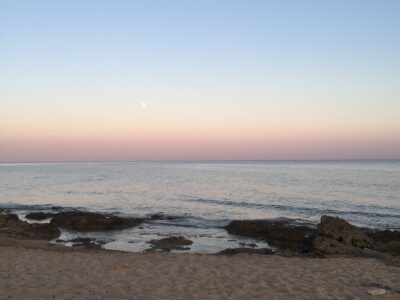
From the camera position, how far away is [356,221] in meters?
27.3

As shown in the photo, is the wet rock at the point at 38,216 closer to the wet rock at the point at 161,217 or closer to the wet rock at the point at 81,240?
the wet rock at the point at 161,217

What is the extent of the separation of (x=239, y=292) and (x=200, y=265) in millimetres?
3254

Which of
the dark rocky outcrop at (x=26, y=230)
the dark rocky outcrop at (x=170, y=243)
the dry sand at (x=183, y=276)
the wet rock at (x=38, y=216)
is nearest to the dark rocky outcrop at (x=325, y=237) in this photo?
the dry sand at (x=183, y=276)

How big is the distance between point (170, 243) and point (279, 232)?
6.43 metres

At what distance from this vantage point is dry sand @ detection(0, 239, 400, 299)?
9539mm

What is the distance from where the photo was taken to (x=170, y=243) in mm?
18719

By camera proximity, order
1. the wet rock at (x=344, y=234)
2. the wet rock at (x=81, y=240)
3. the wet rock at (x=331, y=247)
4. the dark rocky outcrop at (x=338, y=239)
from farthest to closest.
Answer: the wet rock at (x=81, y=240) < the wet rock at (x=344, y=234) < the dark rocky outcrop at (x=338, y=239) < the wet rock at (x=331, y=247)

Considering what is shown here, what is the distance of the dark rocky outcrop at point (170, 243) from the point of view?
18.0 metres

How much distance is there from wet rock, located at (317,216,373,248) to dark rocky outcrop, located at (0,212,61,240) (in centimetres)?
1376

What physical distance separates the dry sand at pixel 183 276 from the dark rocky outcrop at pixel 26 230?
5369 millimetres

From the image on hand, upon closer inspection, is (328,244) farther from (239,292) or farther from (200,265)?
(239,292)

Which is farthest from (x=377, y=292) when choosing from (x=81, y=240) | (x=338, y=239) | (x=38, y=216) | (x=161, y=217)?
(x=38, y=216)

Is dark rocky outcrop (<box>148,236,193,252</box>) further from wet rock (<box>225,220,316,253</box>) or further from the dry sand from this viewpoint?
wet rock (<box>225,220,316,253</box>)

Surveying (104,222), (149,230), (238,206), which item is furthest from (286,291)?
(238,206)
